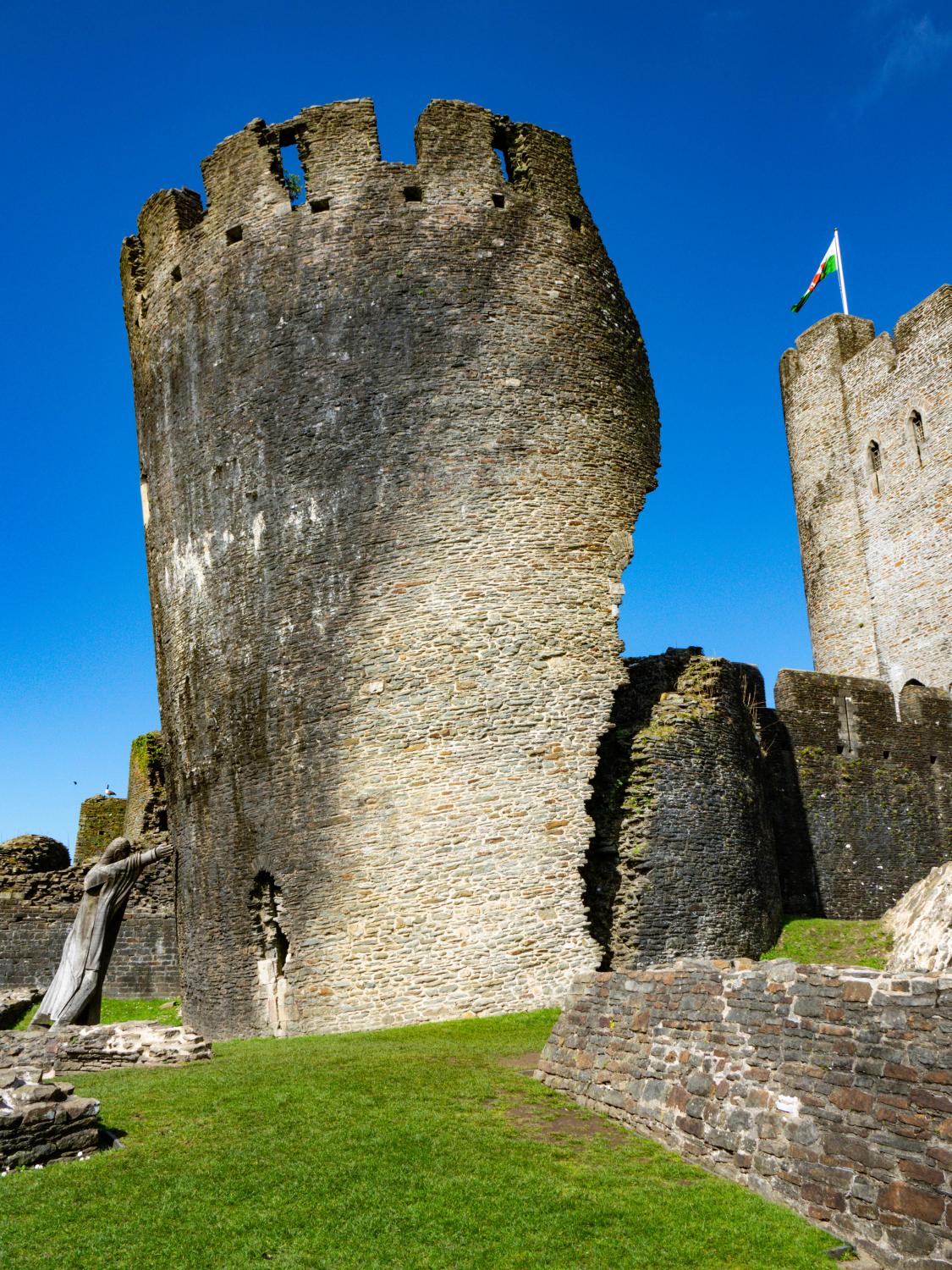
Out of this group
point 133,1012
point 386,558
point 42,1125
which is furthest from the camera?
point 133,1012

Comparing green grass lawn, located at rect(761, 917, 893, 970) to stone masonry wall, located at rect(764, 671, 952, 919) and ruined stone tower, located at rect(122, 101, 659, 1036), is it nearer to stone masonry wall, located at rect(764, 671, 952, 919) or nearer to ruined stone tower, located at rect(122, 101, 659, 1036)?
stone masonry wall, located at rect(764, 671, 952, 919)

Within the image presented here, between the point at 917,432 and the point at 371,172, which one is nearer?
the point at 371,172

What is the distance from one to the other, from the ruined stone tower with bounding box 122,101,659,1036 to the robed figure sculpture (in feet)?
8.14

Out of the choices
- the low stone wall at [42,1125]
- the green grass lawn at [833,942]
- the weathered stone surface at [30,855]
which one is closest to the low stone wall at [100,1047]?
the low stone wall at [42,1125]

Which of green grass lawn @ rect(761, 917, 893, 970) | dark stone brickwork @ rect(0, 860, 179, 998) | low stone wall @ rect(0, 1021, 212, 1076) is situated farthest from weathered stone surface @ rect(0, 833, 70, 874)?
green grass lawn @ rect(761, 917, 893, 970)

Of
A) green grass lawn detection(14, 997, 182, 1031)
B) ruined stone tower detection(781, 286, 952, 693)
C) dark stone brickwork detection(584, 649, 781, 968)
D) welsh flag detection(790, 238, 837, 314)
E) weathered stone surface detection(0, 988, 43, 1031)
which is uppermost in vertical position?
welsh flag detection(790, 238, 837, 314)

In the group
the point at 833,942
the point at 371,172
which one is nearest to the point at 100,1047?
the point at 833,942

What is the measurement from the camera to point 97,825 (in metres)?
27.9

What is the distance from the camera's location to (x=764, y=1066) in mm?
8219

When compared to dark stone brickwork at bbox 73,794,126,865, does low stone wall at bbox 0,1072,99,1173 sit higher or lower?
lower

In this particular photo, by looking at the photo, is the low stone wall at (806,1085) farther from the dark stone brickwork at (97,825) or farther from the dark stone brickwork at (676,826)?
the dark stone brickwork at (97,825)

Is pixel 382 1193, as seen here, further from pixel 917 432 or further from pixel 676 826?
pixel 917 432

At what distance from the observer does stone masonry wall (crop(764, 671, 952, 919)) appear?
74.0ft

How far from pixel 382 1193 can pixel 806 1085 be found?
2883 mm
